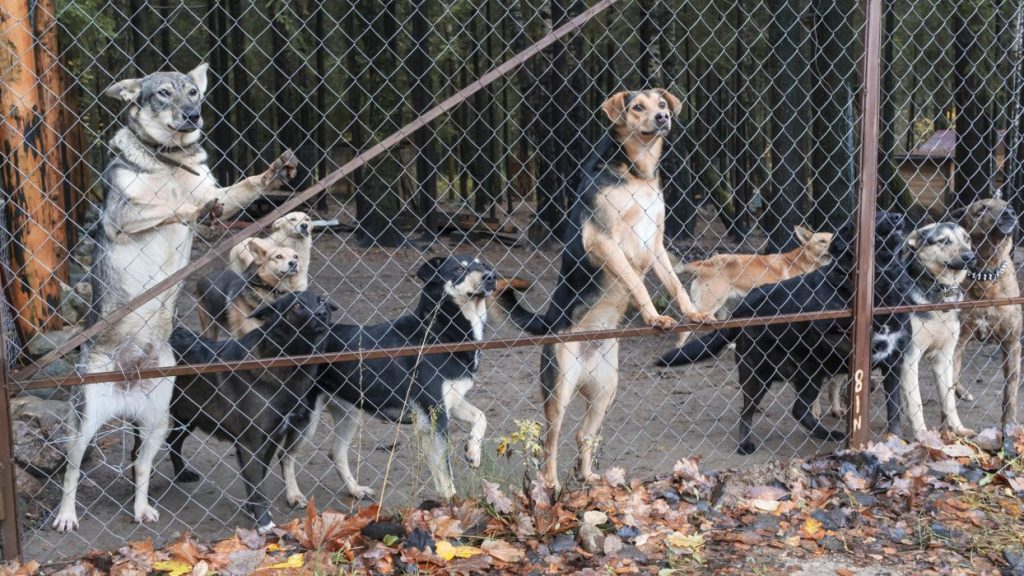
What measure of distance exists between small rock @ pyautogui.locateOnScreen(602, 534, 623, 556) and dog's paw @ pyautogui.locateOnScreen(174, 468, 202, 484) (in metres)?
2.45

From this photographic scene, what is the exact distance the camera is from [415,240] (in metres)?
15.6

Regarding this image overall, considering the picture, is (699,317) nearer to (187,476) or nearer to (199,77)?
(199,77)

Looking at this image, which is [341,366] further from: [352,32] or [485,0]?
[352,32]

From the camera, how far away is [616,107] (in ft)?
16.9

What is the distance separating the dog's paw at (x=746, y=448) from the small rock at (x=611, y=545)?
194cm

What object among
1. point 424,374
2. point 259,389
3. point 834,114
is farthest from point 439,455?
point 834,114

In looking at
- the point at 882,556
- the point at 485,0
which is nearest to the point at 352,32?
the point at 485,0

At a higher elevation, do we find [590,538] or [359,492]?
[590,538]

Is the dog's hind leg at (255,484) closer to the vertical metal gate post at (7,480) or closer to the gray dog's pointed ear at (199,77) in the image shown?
the vertical metal gate post at (7,480)

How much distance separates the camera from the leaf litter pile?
383 centimetres

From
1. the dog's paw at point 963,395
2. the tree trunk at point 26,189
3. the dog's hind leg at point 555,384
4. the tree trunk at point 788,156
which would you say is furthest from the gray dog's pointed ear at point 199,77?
the tree trunk at point 788,156

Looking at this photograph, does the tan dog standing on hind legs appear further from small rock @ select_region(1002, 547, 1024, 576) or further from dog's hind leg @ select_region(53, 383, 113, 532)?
dog's hind leg @ select_region(53, 383, 113, 532)

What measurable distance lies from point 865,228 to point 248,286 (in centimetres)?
360

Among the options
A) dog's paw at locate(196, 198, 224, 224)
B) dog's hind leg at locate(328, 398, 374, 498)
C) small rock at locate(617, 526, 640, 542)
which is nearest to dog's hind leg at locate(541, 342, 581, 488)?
small rock at locate(617, 526, 640, 542)
